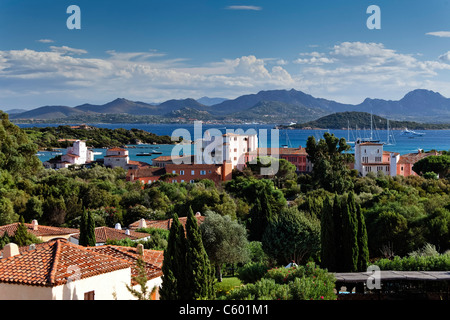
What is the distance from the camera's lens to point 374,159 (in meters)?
42.2

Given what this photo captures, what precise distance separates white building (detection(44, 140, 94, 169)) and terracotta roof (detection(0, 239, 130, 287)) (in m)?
48.6

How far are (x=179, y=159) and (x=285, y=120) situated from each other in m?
63.7

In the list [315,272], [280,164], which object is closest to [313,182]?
[280,164]

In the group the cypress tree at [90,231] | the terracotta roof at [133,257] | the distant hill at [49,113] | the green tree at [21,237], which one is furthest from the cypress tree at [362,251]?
the distant hill at [49,113]

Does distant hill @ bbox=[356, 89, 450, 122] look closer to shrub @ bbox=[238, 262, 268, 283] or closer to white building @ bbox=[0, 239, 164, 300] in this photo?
shrub @ bbox=[238, 262, 268, 283]

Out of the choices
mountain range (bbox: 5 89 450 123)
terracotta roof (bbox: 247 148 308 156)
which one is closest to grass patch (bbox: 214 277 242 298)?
terracotta roof (bbox: 247 148 308 156)

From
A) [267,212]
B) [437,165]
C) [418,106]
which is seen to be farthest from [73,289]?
[418,106]

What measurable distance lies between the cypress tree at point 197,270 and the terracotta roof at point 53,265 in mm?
1073

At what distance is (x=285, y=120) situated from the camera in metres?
108

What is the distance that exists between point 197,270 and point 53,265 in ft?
7.33

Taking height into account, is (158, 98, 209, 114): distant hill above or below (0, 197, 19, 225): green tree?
above

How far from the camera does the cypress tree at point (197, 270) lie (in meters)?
7.79

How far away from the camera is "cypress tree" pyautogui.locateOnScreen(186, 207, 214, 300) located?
25.5ft
